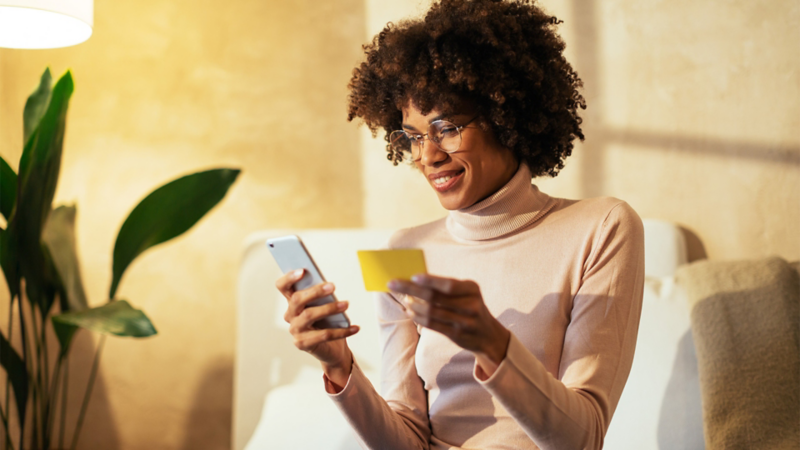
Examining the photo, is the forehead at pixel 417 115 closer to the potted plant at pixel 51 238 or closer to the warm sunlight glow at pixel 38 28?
the potted plant at pixel 51 238

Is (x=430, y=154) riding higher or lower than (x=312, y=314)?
higher

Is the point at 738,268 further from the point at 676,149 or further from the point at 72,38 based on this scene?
the point at 72,38

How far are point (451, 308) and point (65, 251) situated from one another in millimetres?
1371

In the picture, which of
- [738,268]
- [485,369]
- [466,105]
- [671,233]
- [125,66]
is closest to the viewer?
[485,369]

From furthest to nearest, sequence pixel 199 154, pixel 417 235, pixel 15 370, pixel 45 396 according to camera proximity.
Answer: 1. pixel 199 154
2. pixel 45 396
3. pixel 15 370
4. pixel 417 235

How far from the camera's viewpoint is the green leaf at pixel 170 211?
Result: 164 cm

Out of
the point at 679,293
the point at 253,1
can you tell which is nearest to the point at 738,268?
the point at 679,293

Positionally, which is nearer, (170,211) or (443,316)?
(443,316)

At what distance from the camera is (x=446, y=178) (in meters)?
1.10

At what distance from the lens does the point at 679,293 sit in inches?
58.2

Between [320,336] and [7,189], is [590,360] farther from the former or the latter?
[7,189]

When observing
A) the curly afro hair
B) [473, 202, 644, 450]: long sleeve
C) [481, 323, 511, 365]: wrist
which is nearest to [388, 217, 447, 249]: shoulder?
the curly afro hair

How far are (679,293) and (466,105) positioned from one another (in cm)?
75

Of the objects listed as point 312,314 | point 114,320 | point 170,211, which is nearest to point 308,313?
point 312,314
